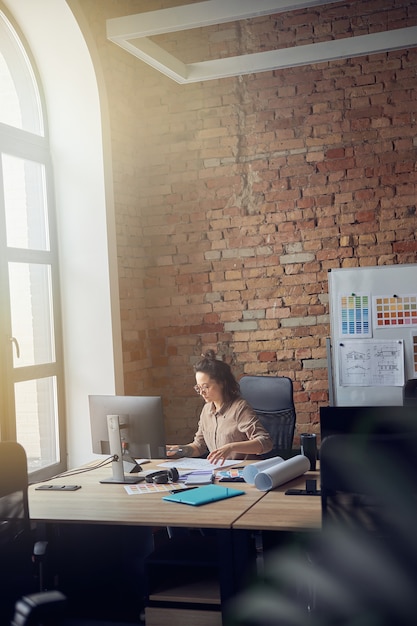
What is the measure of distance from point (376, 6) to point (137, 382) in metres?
3.12

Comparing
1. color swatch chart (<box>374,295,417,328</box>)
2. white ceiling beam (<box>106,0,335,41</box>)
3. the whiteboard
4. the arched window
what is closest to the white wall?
the arched window

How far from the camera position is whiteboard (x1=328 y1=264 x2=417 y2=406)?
521 centimetres

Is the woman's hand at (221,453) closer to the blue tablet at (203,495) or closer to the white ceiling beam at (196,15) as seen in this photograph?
the blue tablet at (203,495)

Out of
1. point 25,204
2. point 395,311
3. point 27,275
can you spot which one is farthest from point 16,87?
point 395,311

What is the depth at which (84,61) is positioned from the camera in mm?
5141

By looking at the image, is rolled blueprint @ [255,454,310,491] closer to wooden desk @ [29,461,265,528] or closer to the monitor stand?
wooden desk @ [29,461,265,528]

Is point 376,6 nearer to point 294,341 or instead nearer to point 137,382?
point 294,341

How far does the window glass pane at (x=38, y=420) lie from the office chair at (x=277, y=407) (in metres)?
1.40

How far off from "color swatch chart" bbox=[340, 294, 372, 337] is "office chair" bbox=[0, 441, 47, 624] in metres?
3.10

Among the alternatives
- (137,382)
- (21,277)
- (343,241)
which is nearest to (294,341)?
(343,241)

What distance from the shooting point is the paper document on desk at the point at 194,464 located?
4.02m

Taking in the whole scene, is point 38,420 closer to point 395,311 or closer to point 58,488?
point 58,488

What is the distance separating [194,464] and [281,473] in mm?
695

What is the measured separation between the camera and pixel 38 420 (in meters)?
5.05
